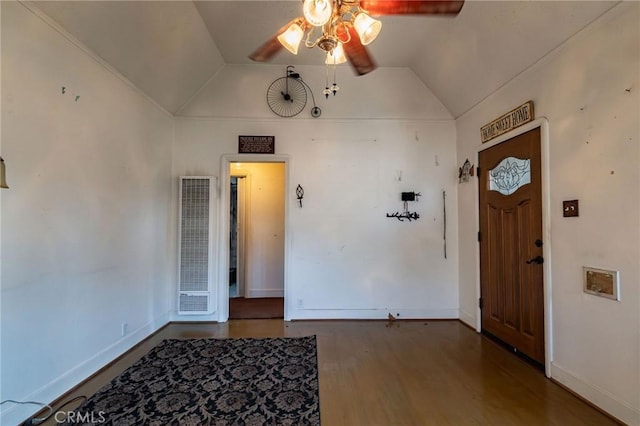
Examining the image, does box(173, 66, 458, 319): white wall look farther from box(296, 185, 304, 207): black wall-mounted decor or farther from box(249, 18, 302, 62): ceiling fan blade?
box(249, 18, 302, 62): ceiling fan blade

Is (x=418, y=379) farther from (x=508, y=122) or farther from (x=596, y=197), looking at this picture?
(x=508, y=122)

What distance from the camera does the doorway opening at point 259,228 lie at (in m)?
5.30

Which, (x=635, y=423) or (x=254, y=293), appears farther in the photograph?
(x=254, y=293)

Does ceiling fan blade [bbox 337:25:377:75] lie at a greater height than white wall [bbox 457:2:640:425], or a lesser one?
greater

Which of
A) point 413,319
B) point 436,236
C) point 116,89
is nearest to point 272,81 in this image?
point 116,89

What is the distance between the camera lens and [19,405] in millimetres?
1906

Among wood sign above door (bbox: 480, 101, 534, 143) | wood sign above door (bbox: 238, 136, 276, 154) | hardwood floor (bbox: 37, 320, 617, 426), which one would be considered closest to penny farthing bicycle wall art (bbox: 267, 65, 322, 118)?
wood sign above door (bbox: 238, 136, 276, 154)

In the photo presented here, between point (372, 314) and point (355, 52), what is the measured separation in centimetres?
314

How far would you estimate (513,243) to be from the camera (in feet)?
9.84

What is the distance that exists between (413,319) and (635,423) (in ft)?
7.39

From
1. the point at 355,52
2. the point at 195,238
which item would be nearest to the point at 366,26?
the point at 355,52

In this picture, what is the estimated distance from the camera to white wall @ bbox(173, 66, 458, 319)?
399cm

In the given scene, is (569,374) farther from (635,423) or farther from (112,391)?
(112,391)

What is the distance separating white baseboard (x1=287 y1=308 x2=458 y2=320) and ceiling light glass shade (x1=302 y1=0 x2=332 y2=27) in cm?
330
